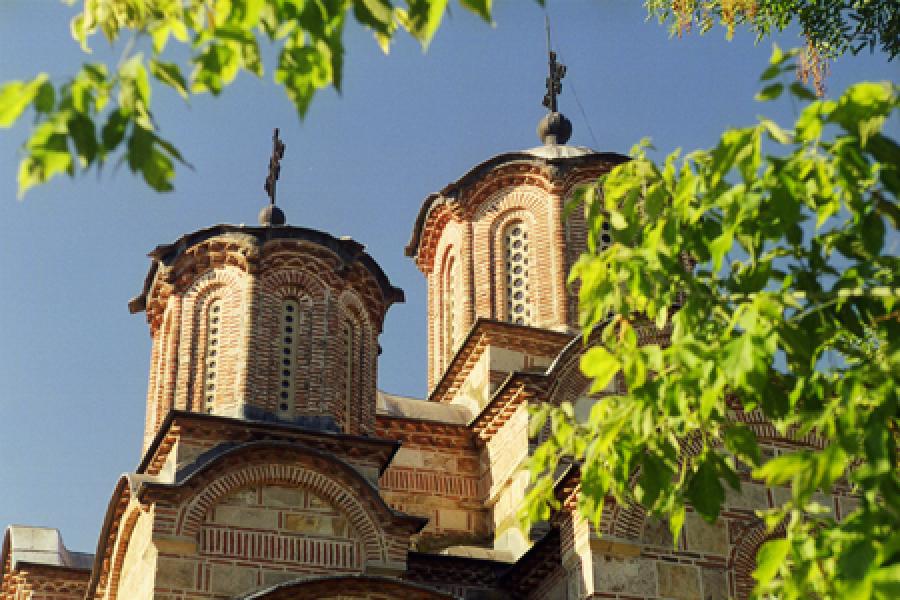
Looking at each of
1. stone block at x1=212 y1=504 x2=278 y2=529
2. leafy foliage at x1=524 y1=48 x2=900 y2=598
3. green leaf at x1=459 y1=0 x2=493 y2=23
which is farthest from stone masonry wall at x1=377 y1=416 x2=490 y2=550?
green leaf at x1=459 y1=0 x2=493 y2=23

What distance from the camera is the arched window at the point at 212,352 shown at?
1076cm

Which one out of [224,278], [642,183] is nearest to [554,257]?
[224,278]

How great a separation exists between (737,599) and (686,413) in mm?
5457

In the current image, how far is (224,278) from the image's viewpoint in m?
11.2

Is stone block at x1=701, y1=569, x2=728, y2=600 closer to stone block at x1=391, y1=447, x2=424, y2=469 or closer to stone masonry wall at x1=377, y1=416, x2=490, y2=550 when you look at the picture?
stone masonry wall at x1=377, y1=416, x2=490, y2=550

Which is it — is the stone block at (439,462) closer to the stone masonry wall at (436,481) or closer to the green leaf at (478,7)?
the stone masonry wall at (436,481)

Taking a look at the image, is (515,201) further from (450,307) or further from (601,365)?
(601,365)

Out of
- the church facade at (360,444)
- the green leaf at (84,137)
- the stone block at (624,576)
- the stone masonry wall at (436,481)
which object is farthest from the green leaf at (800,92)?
the stone masonry wall at (436,481)

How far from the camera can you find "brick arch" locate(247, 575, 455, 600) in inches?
357

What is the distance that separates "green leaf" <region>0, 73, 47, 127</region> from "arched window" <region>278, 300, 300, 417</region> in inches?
281

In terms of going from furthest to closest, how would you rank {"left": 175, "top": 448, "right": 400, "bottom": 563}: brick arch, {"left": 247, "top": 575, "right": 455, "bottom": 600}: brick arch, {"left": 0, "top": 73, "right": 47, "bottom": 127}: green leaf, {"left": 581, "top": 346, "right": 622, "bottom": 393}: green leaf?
{"left": 175, "top": 448, "right": 400, "bottom": 563}: brick arch → {"left": 247, "top": 575, "right": 455, "bottom": 600}: brick arch → {"left": 581, "top": 346, "right": 622, "bottom": 393}: green leaf → {"left": 0, "top": 73, "right": 47, "bottom": 127}: green leaf

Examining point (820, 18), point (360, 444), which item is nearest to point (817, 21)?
point (820, 18)

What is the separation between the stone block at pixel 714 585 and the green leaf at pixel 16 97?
718cm

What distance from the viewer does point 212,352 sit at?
11.0 metres
